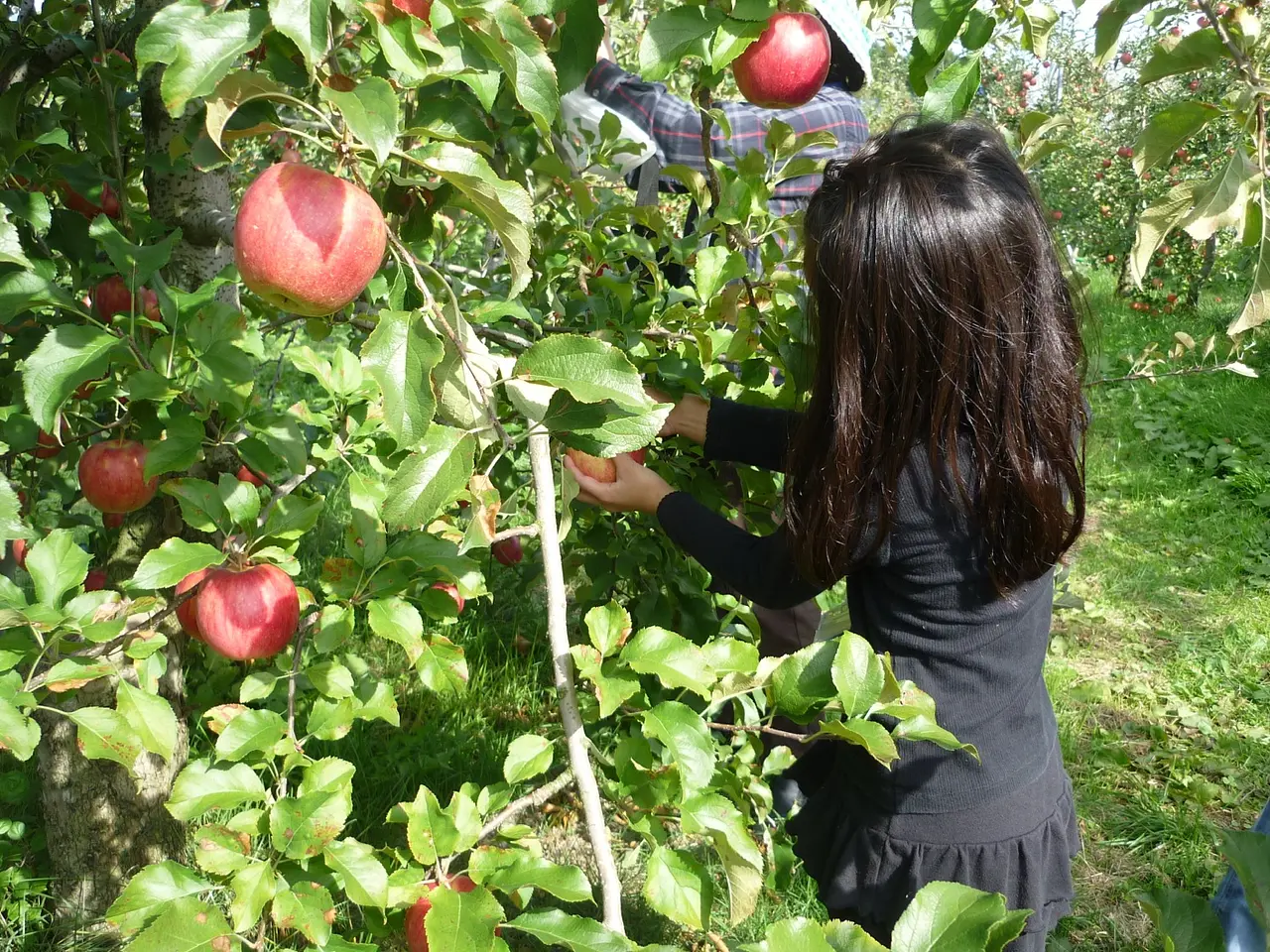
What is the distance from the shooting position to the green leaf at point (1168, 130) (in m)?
0.92

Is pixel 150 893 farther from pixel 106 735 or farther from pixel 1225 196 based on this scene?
pixel 1225 196

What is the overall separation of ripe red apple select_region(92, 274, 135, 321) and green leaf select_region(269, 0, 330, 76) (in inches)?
37.7

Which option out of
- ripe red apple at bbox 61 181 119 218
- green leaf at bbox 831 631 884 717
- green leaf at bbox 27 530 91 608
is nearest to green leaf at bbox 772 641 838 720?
green leaf at bbox 831 631 884 717

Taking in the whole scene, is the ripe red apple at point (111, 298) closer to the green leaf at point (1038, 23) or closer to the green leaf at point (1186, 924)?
the green leaf at point (1038, 23)

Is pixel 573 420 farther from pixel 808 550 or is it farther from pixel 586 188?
pixel 586 188

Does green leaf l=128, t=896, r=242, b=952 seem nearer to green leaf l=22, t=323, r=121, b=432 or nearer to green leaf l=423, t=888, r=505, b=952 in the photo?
green leaf l=423, t=888, r=505, b=952

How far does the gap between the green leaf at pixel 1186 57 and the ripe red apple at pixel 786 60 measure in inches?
17.6

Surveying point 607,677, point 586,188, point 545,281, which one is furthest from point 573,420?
point 545,281

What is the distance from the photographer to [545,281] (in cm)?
168

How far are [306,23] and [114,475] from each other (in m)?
0.97

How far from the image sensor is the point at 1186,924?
68 cm

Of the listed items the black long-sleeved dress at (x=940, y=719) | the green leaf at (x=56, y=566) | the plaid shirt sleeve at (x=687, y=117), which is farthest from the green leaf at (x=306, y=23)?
the plaid shirt sleeve at (x=687, y=117)

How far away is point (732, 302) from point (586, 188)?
27 cm

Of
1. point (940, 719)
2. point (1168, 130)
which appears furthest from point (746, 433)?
point (1168, 130)
